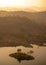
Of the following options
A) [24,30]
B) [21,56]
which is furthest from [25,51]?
[24,30]

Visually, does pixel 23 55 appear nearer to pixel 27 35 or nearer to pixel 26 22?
pixel 27 35

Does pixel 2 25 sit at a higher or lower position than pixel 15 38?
higher

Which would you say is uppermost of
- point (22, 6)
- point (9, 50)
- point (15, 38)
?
point (22, 6)

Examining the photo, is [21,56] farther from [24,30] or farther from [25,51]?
[24,30]

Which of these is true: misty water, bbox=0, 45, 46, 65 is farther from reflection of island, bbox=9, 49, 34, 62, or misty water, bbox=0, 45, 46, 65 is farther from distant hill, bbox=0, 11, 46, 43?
distant hill, bbox=0, 11, 46, 43

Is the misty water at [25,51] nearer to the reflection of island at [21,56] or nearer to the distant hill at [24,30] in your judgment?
the reflection of island at [21,56]

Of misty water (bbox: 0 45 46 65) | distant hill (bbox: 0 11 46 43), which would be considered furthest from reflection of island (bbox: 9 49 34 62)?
distant hill (bbox: 0 11 46 43)

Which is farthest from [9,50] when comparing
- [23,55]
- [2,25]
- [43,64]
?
[2,25]

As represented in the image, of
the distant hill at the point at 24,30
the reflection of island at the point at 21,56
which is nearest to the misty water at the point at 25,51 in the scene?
the reflection of island at the point at 21,56

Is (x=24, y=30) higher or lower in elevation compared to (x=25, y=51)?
higher

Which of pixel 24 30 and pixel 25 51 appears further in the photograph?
pixel 24 30

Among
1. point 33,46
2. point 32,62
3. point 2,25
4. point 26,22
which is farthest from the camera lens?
point 26,22
